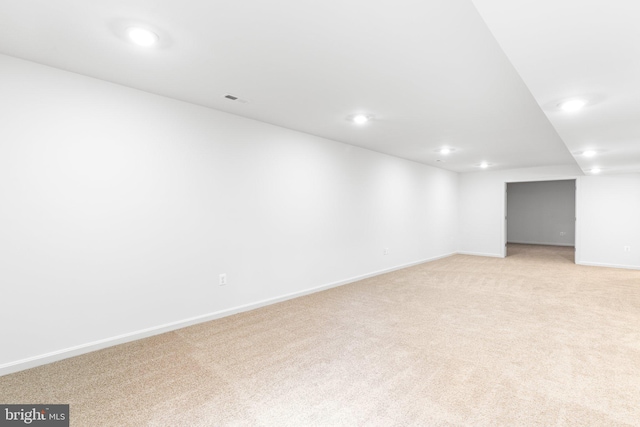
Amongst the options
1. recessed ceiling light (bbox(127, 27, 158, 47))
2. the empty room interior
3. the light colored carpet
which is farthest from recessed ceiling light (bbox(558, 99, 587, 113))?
recessed ceiling light (bbox(127, 27, 158, 47))

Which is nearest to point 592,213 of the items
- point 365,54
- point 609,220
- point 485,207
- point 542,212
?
point 609,220

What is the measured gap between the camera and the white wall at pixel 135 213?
8.26ft

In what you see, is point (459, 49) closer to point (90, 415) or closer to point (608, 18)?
point (608, 18)

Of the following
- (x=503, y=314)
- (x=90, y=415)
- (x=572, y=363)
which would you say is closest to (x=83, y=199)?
(x=90, y=415)

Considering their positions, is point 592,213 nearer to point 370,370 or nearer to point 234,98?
point 370,370

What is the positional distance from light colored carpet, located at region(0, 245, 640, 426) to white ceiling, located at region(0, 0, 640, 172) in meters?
2.10

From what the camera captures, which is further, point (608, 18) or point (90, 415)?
point (90, 415)

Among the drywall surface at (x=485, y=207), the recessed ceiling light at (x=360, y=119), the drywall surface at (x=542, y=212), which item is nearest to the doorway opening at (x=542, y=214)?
the drywall surface at (x=542, y=212)

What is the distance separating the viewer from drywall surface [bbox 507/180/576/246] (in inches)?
426

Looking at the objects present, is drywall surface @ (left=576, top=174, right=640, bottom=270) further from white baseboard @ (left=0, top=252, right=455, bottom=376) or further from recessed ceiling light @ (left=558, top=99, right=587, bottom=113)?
white baseboard @ (left=0, top=252, right=455, bottom=376)

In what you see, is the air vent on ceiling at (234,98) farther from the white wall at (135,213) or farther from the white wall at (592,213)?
the white wall at (592,213)

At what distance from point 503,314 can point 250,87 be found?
153 inches

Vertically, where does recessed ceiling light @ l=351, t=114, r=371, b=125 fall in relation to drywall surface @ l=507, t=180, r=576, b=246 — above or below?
above

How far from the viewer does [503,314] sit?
389 centimetres
